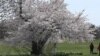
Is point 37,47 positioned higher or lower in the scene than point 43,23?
lower

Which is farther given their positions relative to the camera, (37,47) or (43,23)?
(37,47)

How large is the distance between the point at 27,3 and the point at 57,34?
14.3 feet

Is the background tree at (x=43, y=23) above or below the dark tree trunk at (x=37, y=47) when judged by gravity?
above

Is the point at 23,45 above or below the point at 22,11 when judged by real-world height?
below

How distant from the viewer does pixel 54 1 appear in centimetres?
3556

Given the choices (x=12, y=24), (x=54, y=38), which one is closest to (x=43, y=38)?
(x=54, y=38)

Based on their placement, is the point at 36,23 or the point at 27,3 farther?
the point at 27,3

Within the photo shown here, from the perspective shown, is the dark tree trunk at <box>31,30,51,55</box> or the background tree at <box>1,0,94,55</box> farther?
the dark tree trunk at <box>31,30,51,55</box>

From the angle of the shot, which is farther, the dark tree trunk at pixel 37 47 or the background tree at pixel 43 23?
the dark tree trunk at pixel 37 47

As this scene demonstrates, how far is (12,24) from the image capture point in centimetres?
3475

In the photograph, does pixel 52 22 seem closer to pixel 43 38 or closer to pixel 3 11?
pixel 43 38

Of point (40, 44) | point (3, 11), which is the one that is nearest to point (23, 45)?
point (40, 44)

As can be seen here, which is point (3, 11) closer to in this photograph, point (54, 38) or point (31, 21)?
point (31, 21)

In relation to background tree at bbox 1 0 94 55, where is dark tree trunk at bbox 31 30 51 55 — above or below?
below
